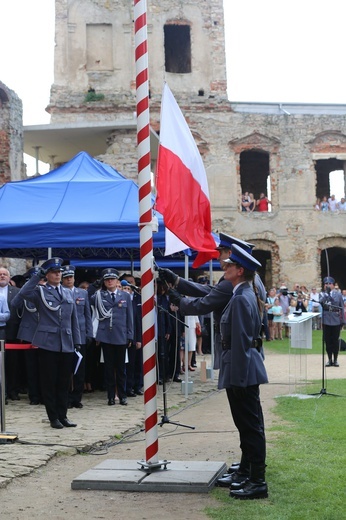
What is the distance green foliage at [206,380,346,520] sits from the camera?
17.2 ft

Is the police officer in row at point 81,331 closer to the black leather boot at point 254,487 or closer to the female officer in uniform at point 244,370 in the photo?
the female officer in uniform at point 244,370

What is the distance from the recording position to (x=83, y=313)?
35.1ft

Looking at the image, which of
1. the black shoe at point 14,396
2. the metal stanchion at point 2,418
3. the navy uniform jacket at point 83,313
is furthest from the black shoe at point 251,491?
the black shoe at point 14,396

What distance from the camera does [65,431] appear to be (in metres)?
8.56

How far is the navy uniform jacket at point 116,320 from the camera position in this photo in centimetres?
1089

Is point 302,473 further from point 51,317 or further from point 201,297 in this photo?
point 51,317

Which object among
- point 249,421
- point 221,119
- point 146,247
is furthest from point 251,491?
point 221,119

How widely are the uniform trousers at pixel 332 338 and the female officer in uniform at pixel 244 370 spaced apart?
1085cm

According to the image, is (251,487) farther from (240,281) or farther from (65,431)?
(65,431)

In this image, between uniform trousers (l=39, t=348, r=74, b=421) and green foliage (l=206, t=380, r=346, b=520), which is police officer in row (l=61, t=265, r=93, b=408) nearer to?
uniform trousers (l=39, t=348, r=74, b=421)

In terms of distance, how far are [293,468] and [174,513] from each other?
5.26 feet

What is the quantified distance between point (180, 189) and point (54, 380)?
283cm

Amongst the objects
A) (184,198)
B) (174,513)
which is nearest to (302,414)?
(184,198)

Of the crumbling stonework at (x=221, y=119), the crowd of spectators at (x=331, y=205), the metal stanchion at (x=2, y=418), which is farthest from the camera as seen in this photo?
the crowd of spectators at (x=331, y=205)
